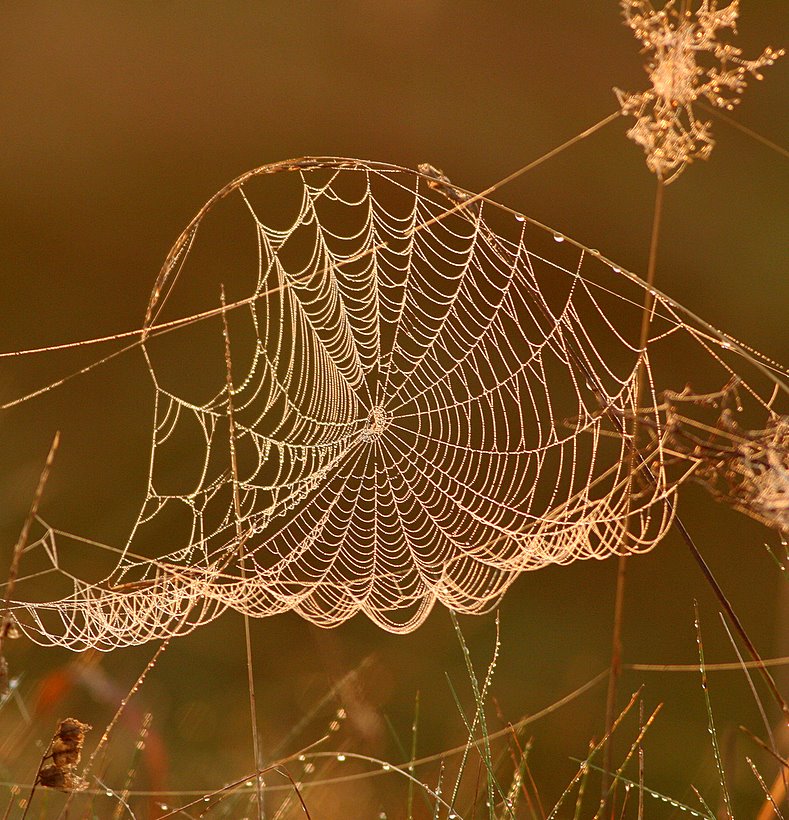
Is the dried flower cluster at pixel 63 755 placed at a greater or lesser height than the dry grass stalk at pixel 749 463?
lesser

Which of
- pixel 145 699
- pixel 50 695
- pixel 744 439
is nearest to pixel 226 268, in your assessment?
pixel 145 699

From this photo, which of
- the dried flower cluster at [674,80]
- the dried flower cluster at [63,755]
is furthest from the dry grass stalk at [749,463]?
the dried flower cluster at [63,755]

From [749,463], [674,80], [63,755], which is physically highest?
[674,80]

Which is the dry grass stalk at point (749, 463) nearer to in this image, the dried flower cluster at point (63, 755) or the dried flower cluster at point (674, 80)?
the dried flower cluster at point (674, 80)

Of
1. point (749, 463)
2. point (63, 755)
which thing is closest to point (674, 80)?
point (749, 463)

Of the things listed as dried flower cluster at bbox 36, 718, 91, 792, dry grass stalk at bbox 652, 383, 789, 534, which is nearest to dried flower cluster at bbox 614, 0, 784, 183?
dry grass stalk at bbox 652, 383, 789, 534

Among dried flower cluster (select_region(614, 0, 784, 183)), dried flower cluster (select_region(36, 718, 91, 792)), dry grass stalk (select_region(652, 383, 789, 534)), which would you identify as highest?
dried flower cluster (select_region(614, 0, 784, 183))

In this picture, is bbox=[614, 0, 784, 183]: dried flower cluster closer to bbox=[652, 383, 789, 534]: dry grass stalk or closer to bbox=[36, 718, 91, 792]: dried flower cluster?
bbox=[652, 383, 789, 534]: dry grass stalk

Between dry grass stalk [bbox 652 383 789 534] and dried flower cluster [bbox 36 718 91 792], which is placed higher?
dry grass stalk [bbox 652 383 789 534]

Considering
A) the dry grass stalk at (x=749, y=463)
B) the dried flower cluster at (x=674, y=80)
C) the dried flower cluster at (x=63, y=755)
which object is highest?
the dried flower cluster at (x=674, y=80)

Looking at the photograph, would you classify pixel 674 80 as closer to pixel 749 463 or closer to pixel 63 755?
pixel 749 463

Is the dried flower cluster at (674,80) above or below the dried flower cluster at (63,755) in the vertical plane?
above
